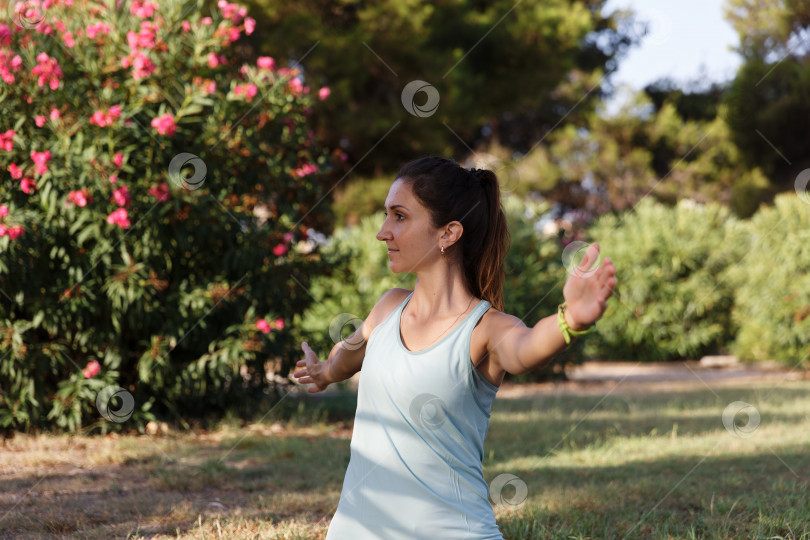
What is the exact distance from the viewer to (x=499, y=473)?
4.74 m

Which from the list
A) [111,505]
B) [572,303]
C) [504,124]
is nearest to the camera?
[572,303]

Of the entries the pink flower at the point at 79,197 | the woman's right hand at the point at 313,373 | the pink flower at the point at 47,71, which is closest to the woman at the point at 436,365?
the woman's right hand at the point at 313,373

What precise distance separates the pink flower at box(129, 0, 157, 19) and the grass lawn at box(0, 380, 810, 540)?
→ 2.96 m

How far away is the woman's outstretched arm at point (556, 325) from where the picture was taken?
1.81 meters

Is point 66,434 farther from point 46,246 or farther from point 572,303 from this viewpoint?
point 572,303

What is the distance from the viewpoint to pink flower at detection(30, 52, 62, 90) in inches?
210

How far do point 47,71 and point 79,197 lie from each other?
0.89m

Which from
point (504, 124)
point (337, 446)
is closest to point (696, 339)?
point (337, 446)

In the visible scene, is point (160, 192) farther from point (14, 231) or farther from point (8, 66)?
point (8, 66)

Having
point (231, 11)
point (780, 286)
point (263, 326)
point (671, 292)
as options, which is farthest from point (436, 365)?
point (671, 292)

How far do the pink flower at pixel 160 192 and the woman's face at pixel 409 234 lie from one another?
3.54 metres

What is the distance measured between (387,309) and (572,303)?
0.87m

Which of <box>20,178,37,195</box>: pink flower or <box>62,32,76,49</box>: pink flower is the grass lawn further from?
<box>62,32,76,49</box>: pink flower

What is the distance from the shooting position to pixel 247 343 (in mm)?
5770
